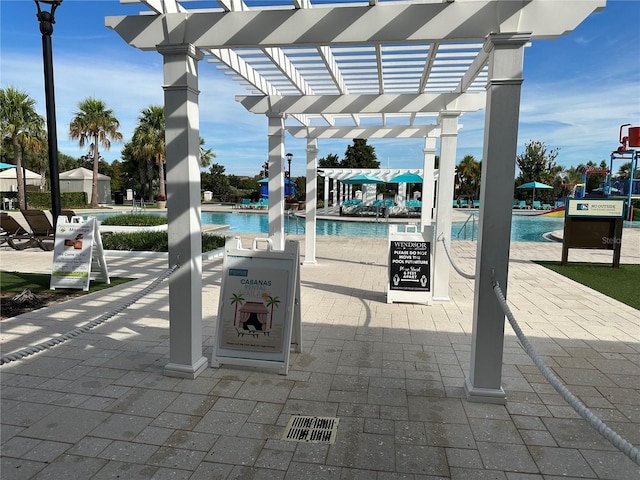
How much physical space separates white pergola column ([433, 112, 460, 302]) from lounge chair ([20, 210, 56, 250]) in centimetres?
924

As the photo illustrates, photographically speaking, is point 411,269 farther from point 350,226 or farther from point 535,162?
point 535,162

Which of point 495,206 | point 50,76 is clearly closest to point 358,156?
point 50,76

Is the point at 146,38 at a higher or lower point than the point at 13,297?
higher

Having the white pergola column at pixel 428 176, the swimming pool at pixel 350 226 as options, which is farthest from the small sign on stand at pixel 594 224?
the swimming pool at pixel 350 226

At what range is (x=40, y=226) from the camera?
10.6 m

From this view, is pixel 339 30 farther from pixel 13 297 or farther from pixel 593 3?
pixel 13 297

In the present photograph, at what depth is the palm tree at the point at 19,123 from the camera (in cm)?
2564

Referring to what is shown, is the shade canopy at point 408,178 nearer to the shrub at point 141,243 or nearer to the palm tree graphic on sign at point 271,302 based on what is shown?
the shrub at point 141,243

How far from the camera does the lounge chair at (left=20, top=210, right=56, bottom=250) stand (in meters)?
10.3

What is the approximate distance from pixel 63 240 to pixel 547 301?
7947 mm

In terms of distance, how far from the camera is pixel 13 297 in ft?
20.1

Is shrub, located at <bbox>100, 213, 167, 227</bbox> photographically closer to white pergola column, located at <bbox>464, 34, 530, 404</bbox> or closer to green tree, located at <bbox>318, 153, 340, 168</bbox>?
white pergola column, located at <bbox>464, 34, 530, 404</bbox>

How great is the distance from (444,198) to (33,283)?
695 cm

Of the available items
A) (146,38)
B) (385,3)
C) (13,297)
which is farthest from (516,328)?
(13,297)
